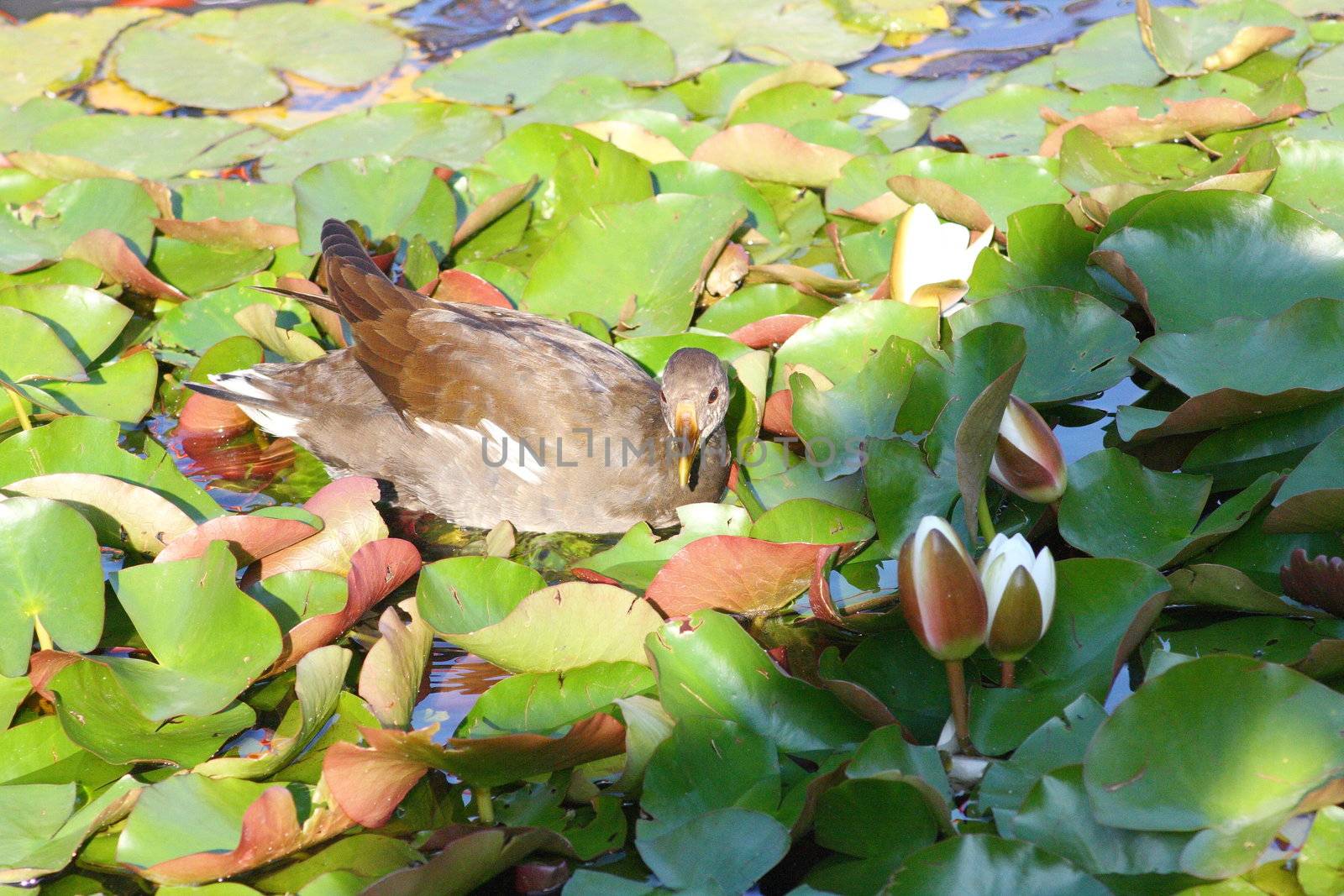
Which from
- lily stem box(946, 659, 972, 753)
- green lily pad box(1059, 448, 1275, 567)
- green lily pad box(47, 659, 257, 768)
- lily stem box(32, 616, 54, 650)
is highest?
green lily pad box(1059, 448, 1275, 567)

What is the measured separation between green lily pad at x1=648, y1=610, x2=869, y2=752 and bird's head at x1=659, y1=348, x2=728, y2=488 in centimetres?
98

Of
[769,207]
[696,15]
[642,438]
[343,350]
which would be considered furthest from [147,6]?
[642,438]

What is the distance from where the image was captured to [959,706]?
2.30m

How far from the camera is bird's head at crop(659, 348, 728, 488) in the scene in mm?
3383

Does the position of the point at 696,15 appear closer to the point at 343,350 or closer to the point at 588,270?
the point at 588,270

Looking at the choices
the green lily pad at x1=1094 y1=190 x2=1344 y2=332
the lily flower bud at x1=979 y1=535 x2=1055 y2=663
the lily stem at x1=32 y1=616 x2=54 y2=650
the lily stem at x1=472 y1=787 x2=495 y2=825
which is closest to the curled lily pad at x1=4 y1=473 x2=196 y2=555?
the lily stem at x1=32 y1=616 x2=54 y2=650

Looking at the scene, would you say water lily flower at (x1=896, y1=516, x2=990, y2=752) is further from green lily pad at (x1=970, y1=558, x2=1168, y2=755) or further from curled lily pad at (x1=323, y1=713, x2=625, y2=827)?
curled lily pad at (x1=323, y1=713, x2=625, y2=827)

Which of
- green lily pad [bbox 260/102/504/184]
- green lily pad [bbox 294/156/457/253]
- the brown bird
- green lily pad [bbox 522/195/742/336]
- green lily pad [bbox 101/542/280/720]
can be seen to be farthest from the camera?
green lily pad [bbox 260/102/504/184]

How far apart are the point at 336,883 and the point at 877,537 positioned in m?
1.41

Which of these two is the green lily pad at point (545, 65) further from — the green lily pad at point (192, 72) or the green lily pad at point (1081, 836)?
the green lily pad at point (1081, 836)

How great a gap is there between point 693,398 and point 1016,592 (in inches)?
54.8

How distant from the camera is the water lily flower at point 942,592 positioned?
2090 mm

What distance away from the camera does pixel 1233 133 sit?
14.3 feet

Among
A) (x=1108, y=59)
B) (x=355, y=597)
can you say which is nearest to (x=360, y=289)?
(x=355, y=597)
